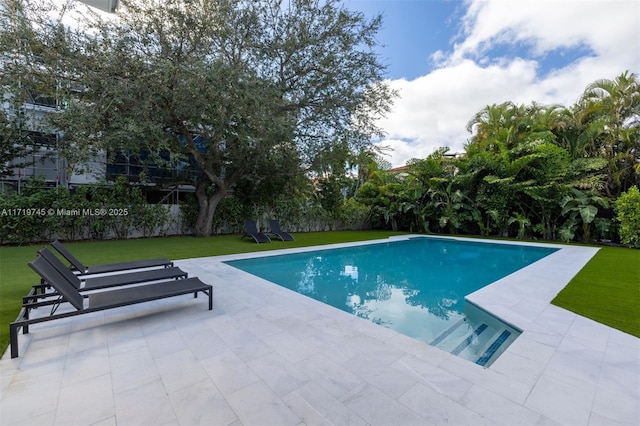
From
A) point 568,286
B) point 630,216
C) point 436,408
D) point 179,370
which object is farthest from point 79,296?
point 630,216

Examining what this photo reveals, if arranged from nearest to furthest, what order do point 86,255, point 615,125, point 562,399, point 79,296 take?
1. point 562,399
2. point 79,296
3. point 86,255
4. point 615,125

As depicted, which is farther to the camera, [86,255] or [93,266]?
[86,255]

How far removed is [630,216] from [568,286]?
1093 centimetres

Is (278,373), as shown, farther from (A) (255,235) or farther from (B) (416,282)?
(A) (255,235)

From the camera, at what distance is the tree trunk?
15.9 m

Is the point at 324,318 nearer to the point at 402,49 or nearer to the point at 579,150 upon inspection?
the point at 402,49

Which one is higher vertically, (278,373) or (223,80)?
(223,80)

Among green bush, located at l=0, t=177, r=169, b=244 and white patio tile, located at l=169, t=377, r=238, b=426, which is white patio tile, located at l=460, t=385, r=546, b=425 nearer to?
white patio tile, located at l=169, t=377, r=238, b=426

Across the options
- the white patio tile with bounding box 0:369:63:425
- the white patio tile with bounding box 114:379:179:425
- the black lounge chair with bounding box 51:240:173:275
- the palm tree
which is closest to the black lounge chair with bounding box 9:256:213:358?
the white patio tile with bounding box 0:369:63:425

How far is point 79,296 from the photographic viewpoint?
12.8ft

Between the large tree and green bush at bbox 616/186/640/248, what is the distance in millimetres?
12031

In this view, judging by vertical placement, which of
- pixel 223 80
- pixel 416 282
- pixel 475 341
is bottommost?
pixel 416 282

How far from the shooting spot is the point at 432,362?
3.44 m

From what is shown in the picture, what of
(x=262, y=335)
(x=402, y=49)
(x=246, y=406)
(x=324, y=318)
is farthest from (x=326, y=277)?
(x=402, y=49)
